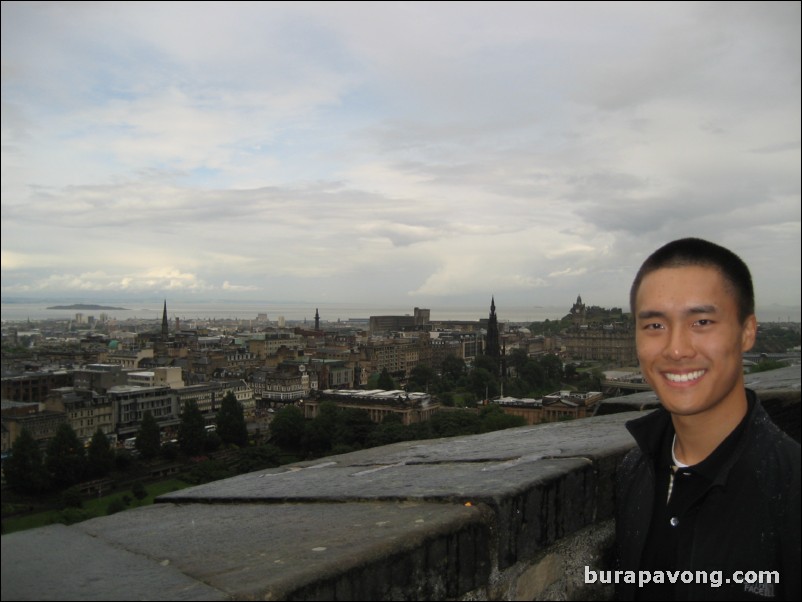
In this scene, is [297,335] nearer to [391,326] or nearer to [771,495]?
[391,326]

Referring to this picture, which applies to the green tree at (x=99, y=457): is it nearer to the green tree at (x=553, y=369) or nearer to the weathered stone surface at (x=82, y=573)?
the green tree at (x=553, y=369)

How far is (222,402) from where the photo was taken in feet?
81.5

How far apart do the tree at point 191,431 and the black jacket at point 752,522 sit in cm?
2104

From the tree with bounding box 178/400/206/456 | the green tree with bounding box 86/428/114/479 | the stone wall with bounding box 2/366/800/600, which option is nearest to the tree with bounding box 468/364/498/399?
the tree with bounding box 178/400/206/456

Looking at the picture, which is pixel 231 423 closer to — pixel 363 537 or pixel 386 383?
pixel 386 383

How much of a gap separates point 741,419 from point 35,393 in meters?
3.21

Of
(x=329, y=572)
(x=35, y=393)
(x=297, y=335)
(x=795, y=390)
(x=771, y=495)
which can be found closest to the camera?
(x=329, y=572)

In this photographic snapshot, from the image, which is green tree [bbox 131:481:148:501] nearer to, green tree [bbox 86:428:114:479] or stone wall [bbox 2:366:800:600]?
green tree [bbox 86:428:114:479]

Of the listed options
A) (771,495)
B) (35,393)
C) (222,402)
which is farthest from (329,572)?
(222,402)

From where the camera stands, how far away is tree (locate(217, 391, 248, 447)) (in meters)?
23.3

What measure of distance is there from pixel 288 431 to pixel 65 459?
11.2m

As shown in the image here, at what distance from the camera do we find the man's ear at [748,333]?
1.20 m

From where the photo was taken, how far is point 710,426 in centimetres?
118

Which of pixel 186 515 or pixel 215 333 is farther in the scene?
pixel 215 333
